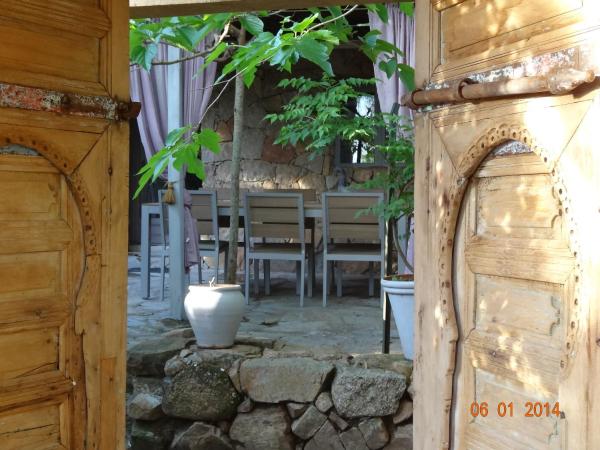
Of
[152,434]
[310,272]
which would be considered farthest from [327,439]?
[310,272]

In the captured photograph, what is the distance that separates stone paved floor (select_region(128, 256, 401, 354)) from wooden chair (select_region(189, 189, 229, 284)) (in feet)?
1.65

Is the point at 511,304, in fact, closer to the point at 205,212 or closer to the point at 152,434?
the point at 152,434

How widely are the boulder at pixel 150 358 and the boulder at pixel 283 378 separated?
1.48 ft

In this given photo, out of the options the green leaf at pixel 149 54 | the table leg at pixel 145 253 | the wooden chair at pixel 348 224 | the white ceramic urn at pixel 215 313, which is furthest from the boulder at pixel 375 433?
the table leg at pixel 145 253

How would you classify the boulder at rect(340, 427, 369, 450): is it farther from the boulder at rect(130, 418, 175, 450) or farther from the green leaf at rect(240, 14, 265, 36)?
the green leaf at rect(240, 14, 265, 36)

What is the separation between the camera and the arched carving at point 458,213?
154 centimetres

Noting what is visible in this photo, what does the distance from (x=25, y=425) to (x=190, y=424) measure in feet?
5.85

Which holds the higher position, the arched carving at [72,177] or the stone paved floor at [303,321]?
the arched carving at [72,177]

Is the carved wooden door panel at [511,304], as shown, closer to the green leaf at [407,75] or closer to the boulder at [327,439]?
the green leaf at [407,75]

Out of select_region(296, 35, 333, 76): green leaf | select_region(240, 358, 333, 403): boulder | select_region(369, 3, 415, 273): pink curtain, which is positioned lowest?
select_region(240, 358, 333, 403): boulder

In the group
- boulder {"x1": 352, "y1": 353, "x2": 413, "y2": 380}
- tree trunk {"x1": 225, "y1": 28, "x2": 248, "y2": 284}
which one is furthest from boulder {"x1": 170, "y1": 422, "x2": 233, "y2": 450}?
tree trunk {"x1": 225, "y1": 28, "x2": 248, "y2": 284}

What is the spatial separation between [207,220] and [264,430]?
88.6 inches

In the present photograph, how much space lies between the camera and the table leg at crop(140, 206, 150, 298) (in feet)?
17.5

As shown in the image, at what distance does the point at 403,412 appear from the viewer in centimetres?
335
